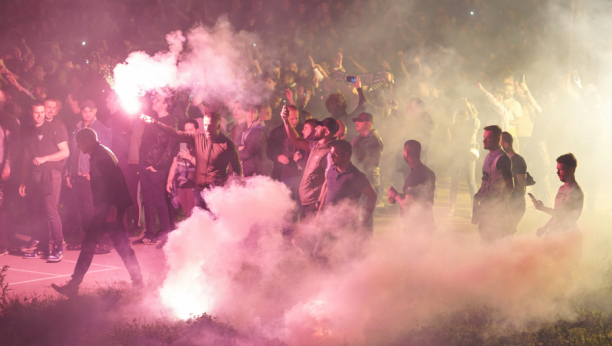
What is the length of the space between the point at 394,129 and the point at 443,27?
9.44ft

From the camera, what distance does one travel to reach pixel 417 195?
6.76 metres

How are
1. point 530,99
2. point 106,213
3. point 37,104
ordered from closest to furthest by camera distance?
point 106,213 < point 37,104 < point 530,99

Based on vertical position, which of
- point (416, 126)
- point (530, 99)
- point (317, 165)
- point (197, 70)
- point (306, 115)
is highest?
point (530, 99)

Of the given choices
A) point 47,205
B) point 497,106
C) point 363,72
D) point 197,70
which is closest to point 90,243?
point 47,205

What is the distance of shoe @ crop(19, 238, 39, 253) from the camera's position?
872 centimetres

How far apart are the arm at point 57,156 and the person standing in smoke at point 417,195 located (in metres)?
4.88

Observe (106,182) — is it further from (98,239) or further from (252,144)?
(252,144)

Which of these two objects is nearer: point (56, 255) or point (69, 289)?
point (69, 289)

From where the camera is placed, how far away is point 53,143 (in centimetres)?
837

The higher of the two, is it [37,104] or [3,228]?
[37,104]

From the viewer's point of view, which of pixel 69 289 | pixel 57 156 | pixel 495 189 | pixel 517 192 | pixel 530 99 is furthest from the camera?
pixel 530 99

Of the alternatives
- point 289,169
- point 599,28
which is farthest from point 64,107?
point 599,28

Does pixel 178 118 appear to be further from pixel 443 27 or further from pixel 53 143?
pixel 443 27

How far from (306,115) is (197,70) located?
1881 mm
